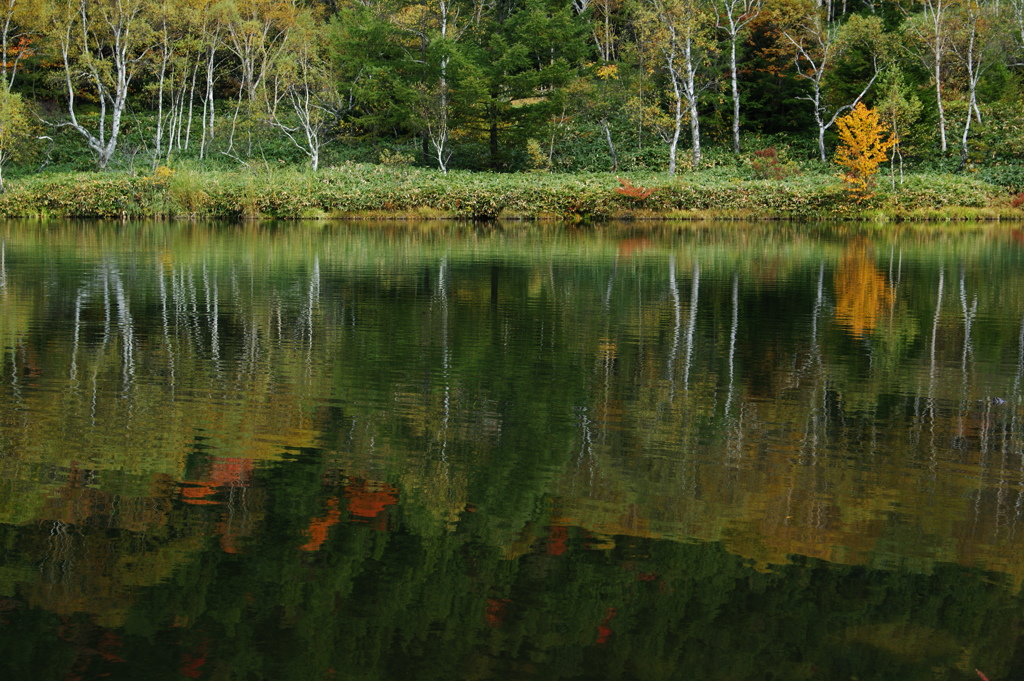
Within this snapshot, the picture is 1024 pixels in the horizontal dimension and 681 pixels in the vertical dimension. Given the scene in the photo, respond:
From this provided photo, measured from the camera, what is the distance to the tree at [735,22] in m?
49.0

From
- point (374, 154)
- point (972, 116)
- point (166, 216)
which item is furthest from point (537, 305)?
point (972, 116)

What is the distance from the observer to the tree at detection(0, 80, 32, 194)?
43156 mm

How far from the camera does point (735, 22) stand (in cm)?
5169

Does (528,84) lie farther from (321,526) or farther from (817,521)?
(321,526)

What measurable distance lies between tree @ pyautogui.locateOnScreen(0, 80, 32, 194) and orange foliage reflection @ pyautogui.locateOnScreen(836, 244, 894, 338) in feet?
118

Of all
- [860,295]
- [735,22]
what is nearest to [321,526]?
[860,295]

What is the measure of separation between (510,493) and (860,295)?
11942mm

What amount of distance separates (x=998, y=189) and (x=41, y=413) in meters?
41.9

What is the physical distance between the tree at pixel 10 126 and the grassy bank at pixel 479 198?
259cm

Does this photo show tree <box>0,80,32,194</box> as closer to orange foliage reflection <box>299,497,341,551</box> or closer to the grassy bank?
the grassy bank

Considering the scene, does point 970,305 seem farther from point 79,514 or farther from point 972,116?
point 972,116

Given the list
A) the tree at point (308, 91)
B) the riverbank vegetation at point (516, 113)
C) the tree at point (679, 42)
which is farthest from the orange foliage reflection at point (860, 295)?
the tree at point (308, 91)

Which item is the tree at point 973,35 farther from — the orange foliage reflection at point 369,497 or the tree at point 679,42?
the orange foliage reflection at point 369,497

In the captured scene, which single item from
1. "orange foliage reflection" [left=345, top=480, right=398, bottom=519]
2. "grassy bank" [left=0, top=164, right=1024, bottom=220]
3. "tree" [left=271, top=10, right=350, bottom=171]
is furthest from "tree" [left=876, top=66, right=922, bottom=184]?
"orange foliage reflection" [left=345, top=480, right=398, bottom=519]
